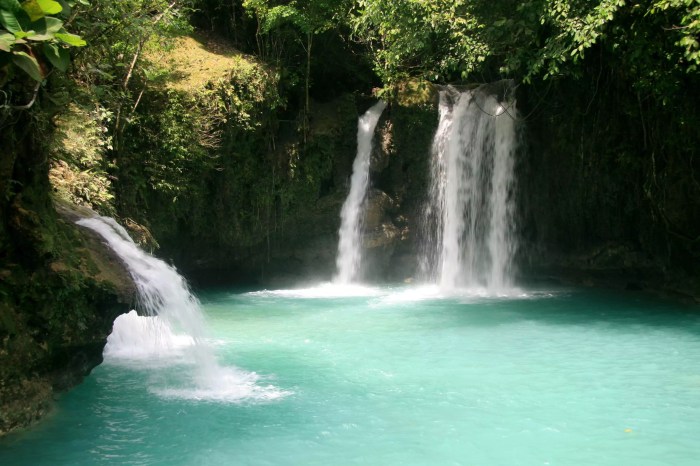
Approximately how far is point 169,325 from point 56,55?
370cm

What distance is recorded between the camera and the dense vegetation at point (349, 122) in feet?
33.9

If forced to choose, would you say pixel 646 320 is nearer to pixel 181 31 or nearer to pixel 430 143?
pixel 430 143

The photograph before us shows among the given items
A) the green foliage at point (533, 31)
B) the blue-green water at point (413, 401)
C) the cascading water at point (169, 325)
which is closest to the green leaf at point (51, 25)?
the cascading water at point (169, 325)

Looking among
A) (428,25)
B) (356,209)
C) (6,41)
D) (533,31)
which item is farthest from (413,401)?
(356,209)

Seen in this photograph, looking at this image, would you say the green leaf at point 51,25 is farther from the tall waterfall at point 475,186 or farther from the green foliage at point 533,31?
the tall waterfall at point 475,186

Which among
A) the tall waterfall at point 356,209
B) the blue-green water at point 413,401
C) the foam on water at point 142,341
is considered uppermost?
the tall waterfall at point 356,209

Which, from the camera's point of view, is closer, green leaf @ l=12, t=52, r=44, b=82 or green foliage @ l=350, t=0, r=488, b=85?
green leaf @ l=12, t=52, r=44, b=82

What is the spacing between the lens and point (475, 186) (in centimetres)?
1450

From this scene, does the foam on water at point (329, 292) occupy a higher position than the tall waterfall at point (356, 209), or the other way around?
the tall waterfall at point (356, 209)

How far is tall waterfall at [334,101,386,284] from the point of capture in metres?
15.1

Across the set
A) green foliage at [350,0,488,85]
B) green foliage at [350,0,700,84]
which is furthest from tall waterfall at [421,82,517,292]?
green foliage at [350,0,488,85]

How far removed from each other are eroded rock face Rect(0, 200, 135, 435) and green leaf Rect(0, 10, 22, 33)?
1.81 m

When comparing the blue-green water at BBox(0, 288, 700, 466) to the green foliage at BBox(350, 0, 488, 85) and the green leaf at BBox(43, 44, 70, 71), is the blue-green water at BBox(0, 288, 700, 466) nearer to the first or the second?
the green leaf at BBox(43, 44, 70, 71)

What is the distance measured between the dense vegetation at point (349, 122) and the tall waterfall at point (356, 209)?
0.85 feet
